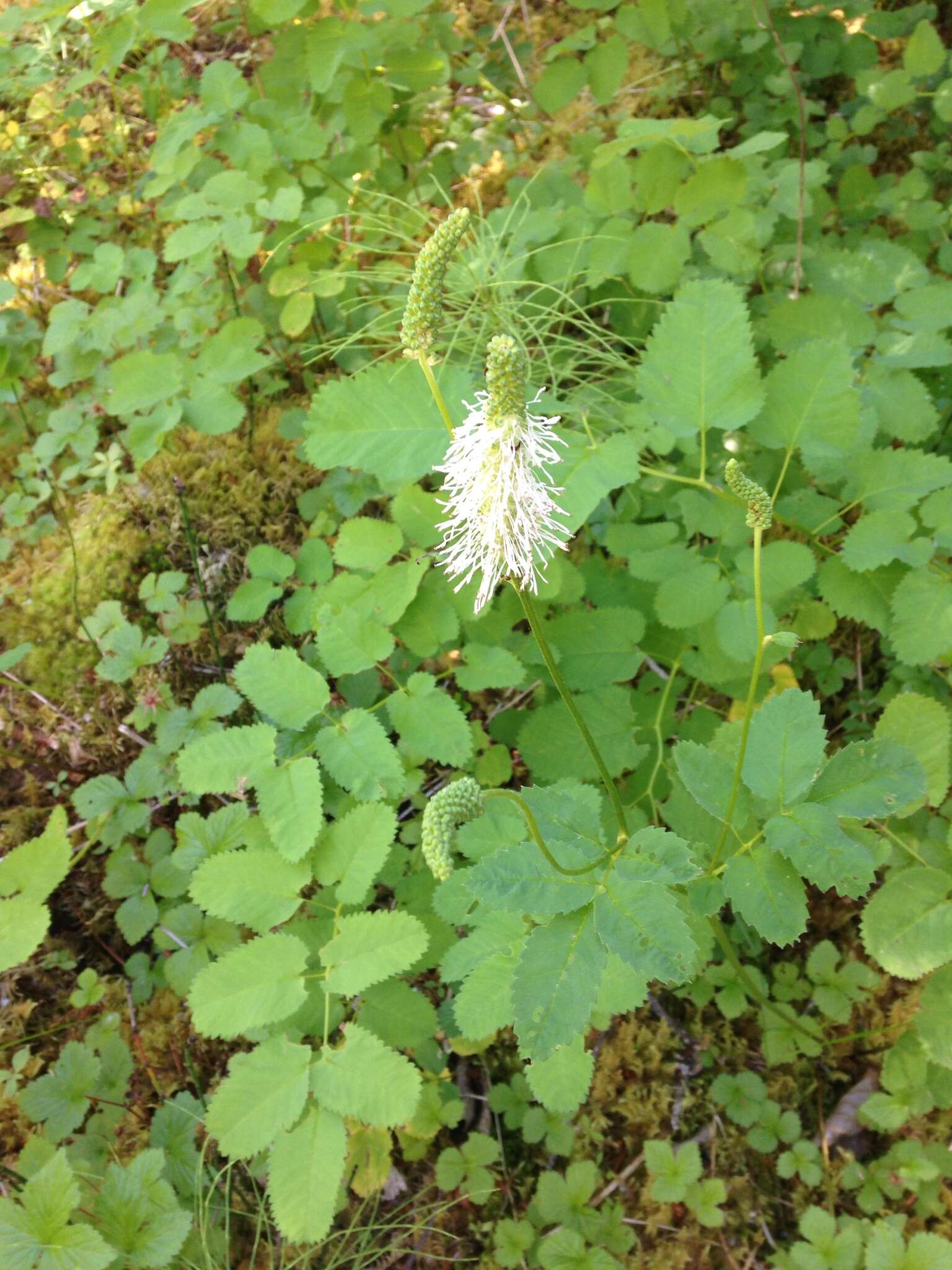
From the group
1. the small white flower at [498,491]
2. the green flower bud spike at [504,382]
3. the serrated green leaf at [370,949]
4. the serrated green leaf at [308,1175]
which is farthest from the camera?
the serrated green leaf at [370,949]

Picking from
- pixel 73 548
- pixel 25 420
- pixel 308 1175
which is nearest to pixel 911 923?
pixel 308 1175

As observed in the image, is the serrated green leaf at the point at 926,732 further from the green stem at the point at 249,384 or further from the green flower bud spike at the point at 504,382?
the green stem at the point at 249,384

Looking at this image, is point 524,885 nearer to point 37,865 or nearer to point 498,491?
point 498,491

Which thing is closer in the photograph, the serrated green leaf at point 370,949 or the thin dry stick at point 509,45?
the serrated green leaf at point 370,949

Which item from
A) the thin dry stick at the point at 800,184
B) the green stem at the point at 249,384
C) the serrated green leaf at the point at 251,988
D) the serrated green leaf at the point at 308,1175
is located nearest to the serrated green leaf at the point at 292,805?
the serrated green leaf at the point at 251,988

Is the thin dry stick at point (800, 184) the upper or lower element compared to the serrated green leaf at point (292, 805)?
upper

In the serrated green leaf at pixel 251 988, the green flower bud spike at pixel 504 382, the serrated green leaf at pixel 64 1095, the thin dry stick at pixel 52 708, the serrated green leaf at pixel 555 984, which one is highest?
the green flower bud spike at pixel 504 382
